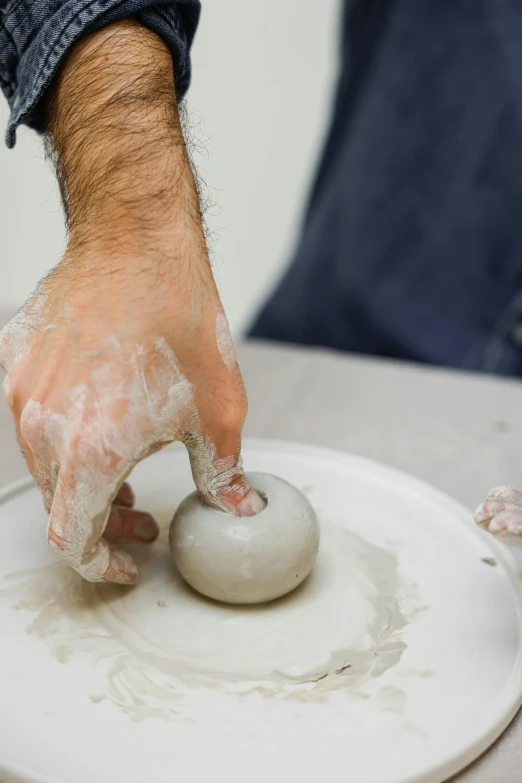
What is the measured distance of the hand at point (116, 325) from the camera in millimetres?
790

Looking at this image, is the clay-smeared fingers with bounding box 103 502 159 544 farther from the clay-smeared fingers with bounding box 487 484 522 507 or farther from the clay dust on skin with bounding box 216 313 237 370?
the clay-smeared fingers with bounding box 487 484 522 507

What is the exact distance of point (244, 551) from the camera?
90cm

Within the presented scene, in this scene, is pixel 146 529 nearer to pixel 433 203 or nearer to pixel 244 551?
pixel 244 551

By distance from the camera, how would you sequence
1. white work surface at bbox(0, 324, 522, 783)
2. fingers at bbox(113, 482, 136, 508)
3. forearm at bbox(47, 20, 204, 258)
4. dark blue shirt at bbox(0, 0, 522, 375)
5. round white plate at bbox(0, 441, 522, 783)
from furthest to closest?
dark blue shirt at bbox(0, 0, 522, 375) < white work surface at bbox(0, 324, 522, 783) < fingers at bbox(113, 482, 136, 508) < forearm at bbox(47, 20, 204, 258) < round white plate at bbox(0, 441, 522, 783)

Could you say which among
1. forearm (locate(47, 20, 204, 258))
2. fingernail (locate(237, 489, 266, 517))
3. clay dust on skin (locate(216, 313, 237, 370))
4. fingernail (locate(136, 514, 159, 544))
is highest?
forearm (locate(47, 20, 204, 258))

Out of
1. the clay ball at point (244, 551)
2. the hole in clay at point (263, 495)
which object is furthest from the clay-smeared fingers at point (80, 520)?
the hole in clay at point (263, 495)

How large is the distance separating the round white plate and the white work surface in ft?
0.87

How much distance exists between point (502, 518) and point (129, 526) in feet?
1.61

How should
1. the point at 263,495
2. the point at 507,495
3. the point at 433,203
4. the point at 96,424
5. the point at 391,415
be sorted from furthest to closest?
the point at 433,203 < the point at 391,415 < the point at 263,495 < the point at 507,495 < the point at 96,424

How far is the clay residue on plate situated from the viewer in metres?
0.80

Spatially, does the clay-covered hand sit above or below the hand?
below

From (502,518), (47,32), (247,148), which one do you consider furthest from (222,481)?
(247,148)

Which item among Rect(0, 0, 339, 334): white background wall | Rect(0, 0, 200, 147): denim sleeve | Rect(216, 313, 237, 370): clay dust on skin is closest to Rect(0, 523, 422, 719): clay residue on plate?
Rect(216, 313, 237, 370): clay dust on skin

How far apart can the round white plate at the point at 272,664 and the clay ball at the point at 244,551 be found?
0.04 meters
